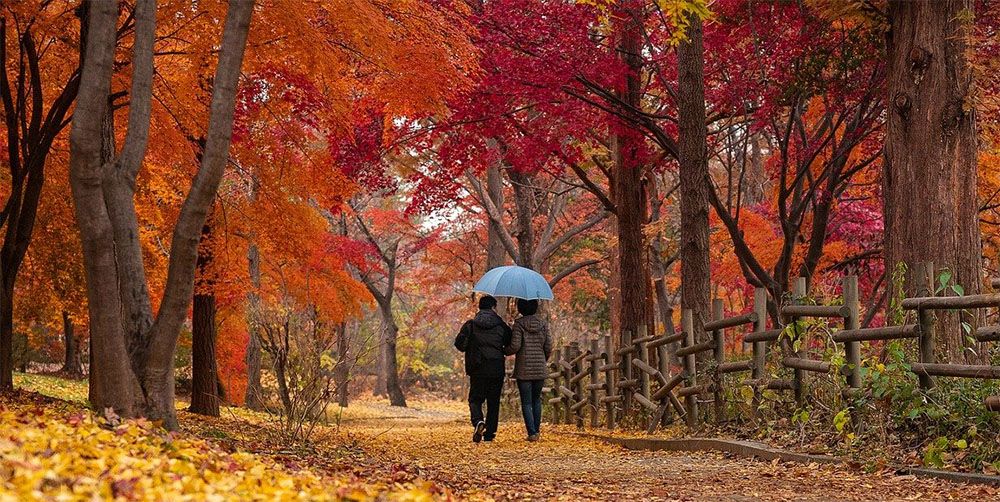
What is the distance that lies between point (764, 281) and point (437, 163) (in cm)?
727

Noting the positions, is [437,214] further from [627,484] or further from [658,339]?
[627,484]

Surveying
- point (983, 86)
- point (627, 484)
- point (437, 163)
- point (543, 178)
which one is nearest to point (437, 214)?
point (543, 178)

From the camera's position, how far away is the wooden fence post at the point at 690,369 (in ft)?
34.4

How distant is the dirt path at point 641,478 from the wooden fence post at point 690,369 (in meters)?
0.80

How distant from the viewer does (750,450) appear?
328 inches

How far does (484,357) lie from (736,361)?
2.66 meters

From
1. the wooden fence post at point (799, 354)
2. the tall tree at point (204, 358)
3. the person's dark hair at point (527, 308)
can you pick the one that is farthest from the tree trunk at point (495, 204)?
the wooden fence post at point (799, 354)

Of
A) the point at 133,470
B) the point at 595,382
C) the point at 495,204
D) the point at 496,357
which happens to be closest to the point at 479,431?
the point at 496,357

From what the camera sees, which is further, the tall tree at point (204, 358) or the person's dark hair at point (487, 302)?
the tall tree at point (204, 358)

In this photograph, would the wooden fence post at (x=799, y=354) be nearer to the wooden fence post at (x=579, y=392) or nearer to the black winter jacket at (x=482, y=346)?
the black winter jacket at (x=482, y=346)

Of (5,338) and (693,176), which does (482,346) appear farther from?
(5,338)

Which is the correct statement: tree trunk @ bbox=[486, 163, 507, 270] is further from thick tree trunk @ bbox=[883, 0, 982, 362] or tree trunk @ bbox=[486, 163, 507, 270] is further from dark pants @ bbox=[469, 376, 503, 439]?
thick tree trunk @ bbox=[883, 0, 982, 362]

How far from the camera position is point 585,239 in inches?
1243

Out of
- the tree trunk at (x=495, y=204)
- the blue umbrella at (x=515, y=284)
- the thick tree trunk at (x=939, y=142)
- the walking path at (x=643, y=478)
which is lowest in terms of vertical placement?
the walking path at (x=643, y=478)
